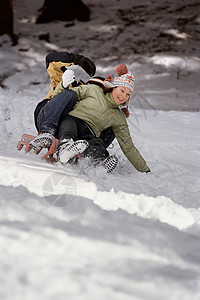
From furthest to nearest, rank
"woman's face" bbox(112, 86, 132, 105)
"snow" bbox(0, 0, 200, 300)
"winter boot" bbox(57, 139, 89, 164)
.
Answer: "woman's face" bbox(112, 86, 132, 105) < "winter boot" bbox(57, 139, 89, 164) < "snow" bbox(0, 0, 200, 300)

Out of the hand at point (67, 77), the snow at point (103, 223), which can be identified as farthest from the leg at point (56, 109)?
the snow at point (103, 223)

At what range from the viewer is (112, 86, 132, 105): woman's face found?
2479 millimetres

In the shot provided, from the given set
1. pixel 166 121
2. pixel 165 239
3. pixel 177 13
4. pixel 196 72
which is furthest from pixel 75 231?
pixel 177 13

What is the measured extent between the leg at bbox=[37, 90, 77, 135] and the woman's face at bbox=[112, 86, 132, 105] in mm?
315

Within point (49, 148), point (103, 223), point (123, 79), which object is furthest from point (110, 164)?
point (103, 223)

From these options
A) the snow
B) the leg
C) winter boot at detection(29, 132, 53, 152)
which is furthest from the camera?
the leg

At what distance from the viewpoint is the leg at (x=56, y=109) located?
7.49ft

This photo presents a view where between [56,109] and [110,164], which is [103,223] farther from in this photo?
[56,109]

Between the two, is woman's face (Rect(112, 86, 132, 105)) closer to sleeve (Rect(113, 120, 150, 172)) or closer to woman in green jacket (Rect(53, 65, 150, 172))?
woman in green jacket (Rect(53, 65, 150, 172))

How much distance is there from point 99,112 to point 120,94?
206 mm

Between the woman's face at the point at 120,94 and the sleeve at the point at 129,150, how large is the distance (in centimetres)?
20

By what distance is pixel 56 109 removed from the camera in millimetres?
2324

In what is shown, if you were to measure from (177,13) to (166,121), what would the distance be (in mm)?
6936

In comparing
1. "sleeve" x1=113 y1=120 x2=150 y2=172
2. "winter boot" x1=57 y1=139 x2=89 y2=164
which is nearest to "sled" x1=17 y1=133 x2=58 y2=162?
"winter boot" x1=57 y1=139 x2=89 y2=164
